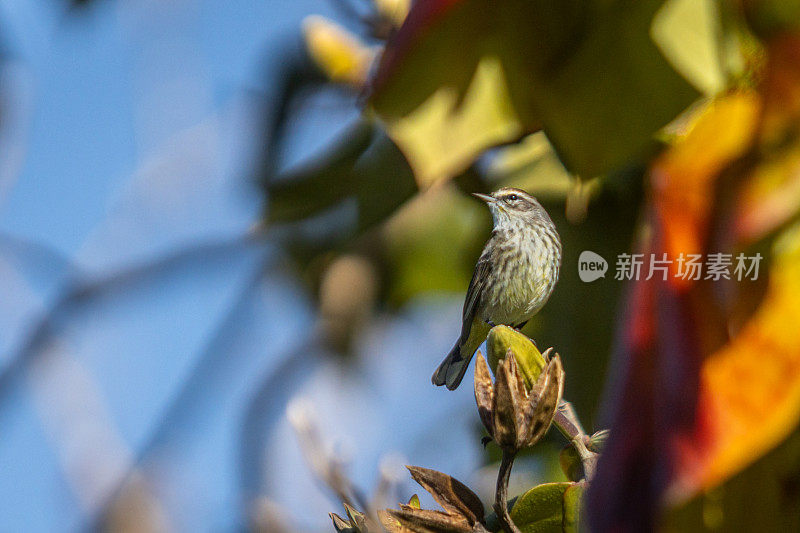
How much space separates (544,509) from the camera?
18cm

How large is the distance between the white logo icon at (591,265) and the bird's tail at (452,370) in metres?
0.08

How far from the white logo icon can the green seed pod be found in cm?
11

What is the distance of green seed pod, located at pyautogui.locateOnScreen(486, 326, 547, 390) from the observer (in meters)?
0.17

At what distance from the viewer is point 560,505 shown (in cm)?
18

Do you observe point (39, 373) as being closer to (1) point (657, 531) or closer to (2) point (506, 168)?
(2) point (506, 168)

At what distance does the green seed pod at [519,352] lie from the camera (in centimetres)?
17

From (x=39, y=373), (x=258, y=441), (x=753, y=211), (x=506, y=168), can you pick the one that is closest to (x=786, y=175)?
(x=753, y=211)

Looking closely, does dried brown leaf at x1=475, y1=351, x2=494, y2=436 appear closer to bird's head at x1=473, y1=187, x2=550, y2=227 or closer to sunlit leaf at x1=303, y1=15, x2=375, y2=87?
bird's head at x1=473, y1=187, x2=550, y2=227

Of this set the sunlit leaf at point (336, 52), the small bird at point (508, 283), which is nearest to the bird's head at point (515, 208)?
the small bird at point (508, 283)

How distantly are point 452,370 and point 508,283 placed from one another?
1.0 inches

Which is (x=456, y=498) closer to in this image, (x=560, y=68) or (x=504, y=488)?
(x=504, y=488)

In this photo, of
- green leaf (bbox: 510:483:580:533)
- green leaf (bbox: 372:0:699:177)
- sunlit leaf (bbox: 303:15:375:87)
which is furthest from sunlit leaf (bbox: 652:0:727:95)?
sunlit leaf (bbox: 303:15:375:87)

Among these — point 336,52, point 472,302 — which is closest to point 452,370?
point 472,302

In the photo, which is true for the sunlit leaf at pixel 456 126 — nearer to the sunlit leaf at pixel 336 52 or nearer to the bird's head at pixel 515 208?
the bird's head at pixel 515 208
